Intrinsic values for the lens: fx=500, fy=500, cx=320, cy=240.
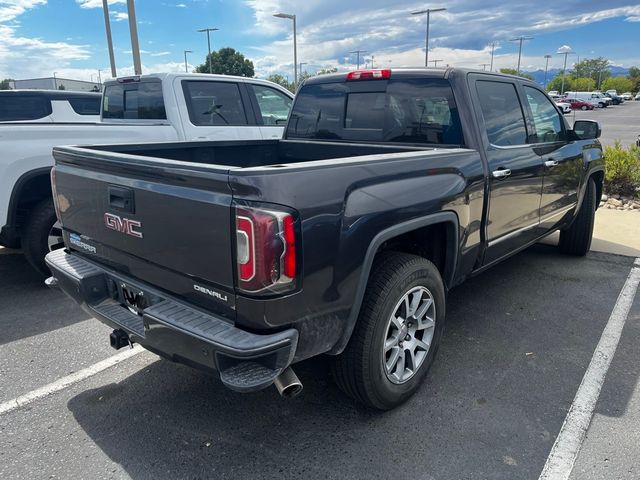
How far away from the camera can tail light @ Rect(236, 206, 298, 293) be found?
2.01 m

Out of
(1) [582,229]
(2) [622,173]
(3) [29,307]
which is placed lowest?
(3) [29,307]

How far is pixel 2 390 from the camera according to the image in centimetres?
313

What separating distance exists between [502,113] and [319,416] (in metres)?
2.60

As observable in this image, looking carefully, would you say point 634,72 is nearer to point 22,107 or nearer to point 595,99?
point 595,99

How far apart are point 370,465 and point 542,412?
3.62 feet

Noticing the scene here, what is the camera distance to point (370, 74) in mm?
3750

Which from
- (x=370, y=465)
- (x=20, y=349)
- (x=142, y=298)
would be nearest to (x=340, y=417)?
(x=370, y=465)

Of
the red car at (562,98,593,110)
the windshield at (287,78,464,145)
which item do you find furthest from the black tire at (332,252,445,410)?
the red car at (562,98,593,110)

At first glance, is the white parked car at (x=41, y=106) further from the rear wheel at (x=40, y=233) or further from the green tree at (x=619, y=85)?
the green tree at (x=619, y=85)

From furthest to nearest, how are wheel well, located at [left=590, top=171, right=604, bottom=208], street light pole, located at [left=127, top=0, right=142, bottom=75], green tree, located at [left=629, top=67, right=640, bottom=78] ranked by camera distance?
green tree, located at [left=629, top=67, right=640, bottom=78]
street light pole, located at [left=127, top=0, right=142, bottom=75]
wheel well, located at [left=590, top=171, right=604, bottom=208]

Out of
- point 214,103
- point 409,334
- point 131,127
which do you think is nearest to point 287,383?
point 409,334

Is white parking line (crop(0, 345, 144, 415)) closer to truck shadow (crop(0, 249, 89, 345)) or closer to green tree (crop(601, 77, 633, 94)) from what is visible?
truck shadow (crop(0, 249, 89, 345))

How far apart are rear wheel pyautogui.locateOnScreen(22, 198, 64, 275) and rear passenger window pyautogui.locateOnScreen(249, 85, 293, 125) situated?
10.0 feet

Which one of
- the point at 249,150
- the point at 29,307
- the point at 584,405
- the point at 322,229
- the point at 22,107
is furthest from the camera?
the point at 22,107
